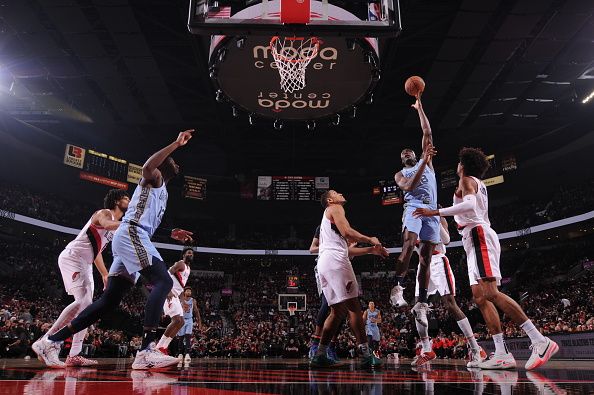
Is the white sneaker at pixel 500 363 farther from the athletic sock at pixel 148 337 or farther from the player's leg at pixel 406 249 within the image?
the athletic sock at pixel 148 337

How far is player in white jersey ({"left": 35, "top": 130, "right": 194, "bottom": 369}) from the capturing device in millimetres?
4035

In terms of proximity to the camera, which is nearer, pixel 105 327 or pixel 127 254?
pixel 127 254

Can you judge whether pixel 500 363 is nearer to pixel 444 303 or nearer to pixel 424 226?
pixel 424 226

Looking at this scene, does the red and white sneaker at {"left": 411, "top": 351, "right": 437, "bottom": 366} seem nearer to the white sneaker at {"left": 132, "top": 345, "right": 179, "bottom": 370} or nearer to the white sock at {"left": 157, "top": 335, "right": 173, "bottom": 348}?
the white sneaker at {"left": 132, "top": 345, "right": 179, "bottom": 370}

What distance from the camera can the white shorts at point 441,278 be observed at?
5953mm

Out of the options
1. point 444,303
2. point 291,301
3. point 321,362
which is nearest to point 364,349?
point 321,362

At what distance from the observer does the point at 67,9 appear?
12023mm

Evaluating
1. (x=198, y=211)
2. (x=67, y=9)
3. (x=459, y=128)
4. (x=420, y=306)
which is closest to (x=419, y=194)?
(x=420, y=306)

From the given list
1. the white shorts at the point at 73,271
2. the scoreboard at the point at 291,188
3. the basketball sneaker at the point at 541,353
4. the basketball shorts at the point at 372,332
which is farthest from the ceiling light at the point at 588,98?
the white shorts at the point at 73,271

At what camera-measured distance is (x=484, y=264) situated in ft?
13.6

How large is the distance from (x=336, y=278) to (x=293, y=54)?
198 inches

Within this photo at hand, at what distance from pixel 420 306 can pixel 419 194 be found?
4.43 feet

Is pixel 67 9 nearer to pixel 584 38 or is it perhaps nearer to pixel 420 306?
pixel 420 306

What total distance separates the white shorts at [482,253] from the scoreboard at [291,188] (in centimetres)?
1923
